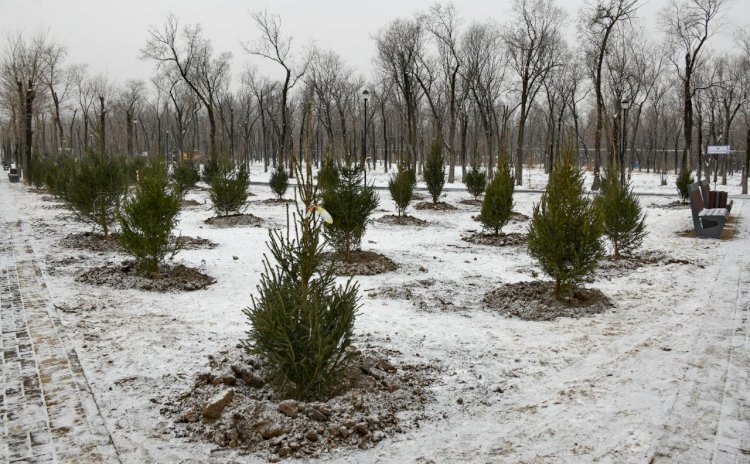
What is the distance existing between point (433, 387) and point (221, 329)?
264 centimetres

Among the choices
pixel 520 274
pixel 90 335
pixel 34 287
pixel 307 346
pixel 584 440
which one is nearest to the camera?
pixel 584 440

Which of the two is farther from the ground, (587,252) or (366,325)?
(587,252)

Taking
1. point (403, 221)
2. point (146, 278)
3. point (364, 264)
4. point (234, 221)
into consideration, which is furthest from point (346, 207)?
point (234, 221)

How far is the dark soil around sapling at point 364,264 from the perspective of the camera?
920 centimetres

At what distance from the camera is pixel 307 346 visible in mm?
4121

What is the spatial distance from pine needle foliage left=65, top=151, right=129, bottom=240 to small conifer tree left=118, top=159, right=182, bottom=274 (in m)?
3.17

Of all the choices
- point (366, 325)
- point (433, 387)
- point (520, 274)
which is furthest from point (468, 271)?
point (433, 387)

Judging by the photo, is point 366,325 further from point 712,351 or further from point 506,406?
point 712,351

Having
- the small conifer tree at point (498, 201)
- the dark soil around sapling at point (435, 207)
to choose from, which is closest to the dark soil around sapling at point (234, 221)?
the small conifer tree at point (498, 201)

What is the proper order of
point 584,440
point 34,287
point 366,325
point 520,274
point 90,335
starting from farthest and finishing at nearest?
point 520,274
point 34,287
point 366,325
point 90,335
point 584,440

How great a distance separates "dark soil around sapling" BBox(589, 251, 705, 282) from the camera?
9227 mm

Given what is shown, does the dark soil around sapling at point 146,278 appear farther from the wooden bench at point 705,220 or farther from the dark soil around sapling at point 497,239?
the wooden bench at point 705,220

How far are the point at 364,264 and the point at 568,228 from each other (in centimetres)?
375

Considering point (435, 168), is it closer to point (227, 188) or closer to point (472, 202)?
point (472, 202)
